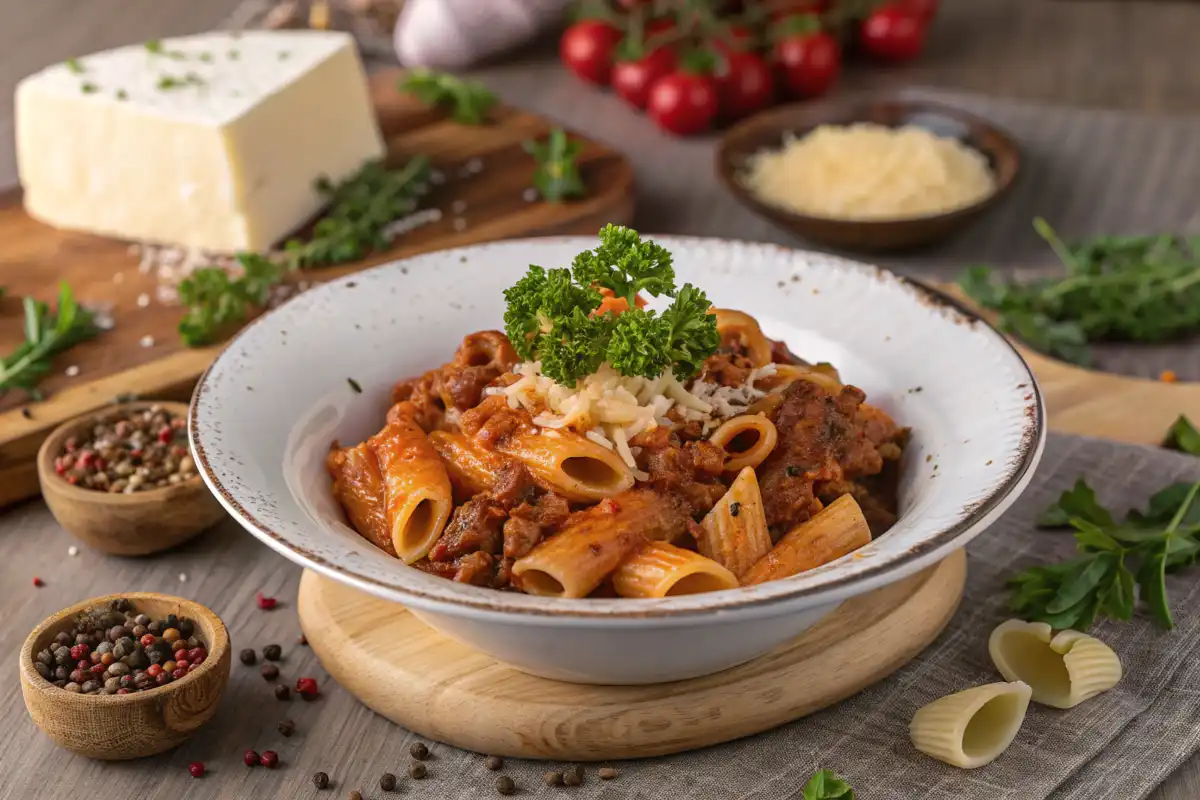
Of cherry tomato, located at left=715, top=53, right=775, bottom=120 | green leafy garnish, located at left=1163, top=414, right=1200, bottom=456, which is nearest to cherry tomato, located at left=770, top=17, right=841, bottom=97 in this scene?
cherry tomato, located at left=715, top=53, right=775, bottom=120

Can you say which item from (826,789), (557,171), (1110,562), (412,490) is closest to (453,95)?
(557,171)

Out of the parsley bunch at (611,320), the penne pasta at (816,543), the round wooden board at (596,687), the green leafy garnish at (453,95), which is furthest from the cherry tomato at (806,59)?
the penne pasta at (816,543)

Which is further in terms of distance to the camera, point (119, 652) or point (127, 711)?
point (119, 652)

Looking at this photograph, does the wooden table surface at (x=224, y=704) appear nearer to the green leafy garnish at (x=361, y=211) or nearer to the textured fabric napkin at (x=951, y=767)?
the textured fabric napkin at (x=951, y=767)

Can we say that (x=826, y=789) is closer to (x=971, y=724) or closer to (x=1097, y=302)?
(x=971, y=724)

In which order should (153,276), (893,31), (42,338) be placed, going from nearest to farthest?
(42,338) < (153,276) < (893,31)

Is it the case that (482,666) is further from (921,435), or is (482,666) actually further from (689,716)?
(921,435)
